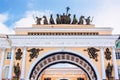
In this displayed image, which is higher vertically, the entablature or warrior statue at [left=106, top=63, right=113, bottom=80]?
the entablature

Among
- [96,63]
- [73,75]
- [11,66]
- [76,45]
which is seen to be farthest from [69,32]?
[73,75]

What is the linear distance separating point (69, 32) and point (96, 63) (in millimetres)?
4536

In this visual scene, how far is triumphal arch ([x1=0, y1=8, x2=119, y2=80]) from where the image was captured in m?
22.0

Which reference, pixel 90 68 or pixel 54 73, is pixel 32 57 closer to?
pixel 90 68

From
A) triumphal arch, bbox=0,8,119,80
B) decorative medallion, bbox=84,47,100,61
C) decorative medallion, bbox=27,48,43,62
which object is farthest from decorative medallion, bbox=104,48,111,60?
decorative medallion, bbox=27,48,43,62

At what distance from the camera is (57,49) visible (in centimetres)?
2297

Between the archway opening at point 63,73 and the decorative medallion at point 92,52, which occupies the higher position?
the decorative medallion at point 92,52

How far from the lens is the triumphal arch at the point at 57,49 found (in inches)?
866

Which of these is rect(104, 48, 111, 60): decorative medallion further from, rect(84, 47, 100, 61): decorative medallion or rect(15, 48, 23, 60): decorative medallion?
rect(15, 48, 23, 60): decorative medallion

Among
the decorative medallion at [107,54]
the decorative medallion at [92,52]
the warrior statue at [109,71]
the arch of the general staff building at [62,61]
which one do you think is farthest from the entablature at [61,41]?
the warrior statue at [109,71]

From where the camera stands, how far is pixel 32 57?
22547 millimetres

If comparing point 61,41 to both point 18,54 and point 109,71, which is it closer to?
point 18,54

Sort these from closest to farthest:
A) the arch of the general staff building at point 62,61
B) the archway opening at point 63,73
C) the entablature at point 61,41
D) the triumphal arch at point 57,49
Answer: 1. the triumphal arch at point 57,49
2. the arch of the general staff building at point 62,61
3. the entablature at point 61,41
4. the archway opening at point 63,73

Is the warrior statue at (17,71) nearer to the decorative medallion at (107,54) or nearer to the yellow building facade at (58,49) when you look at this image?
the yellow building facade at (58,49)
